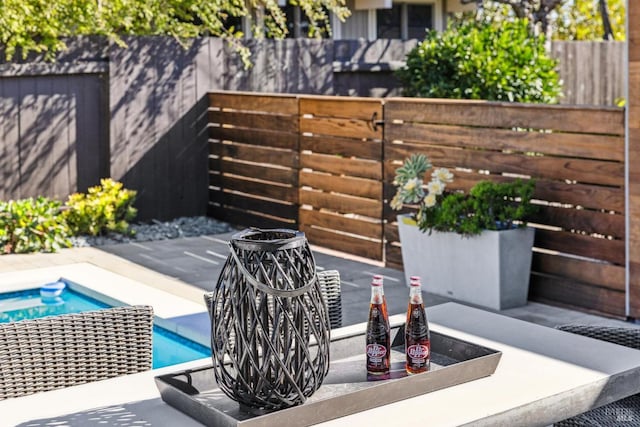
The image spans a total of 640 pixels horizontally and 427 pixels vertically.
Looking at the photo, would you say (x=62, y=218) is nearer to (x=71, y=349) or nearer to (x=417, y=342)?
(x=71, y=349)

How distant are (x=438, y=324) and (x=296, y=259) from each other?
3.24 ft

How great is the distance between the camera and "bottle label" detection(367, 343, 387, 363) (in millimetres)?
2498

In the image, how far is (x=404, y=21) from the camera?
50.1 ft

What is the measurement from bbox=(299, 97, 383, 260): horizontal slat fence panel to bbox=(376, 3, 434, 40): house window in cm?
714

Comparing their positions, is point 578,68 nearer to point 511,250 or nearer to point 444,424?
point 511,250

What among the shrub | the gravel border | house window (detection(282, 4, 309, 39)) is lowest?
the gravel border

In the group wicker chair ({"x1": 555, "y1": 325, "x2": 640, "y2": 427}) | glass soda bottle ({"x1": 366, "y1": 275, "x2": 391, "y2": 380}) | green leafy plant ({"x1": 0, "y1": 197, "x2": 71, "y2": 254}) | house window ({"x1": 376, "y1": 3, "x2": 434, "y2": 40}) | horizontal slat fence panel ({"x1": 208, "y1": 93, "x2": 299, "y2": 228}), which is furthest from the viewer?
house window ({"x1": 376, "y1": 3, "x2": 434, "y2": 40})

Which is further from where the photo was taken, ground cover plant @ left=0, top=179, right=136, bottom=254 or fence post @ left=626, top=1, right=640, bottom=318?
ground cover plant @ left=0, top=179, right=136, bottom=254

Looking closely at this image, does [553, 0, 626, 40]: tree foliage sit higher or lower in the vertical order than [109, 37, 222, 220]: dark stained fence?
higher

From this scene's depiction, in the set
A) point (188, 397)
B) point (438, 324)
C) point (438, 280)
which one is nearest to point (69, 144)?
point (438, 280)

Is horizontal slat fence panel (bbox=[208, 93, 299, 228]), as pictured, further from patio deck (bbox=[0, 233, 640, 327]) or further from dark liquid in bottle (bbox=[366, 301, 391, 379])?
dark liquid in bottle (bbox=[366, 301, 391, 379])

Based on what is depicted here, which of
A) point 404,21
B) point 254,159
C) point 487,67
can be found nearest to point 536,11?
point 404,21

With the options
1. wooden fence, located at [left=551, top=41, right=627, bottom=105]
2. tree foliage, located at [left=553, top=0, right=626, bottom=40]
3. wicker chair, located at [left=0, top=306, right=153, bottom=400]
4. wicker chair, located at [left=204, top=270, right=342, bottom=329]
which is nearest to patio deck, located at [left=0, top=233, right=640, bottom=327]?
wicker chair, located at [left=204, top=270, right=342, bottom=329]

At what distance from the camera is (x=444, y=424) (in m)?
2.19
